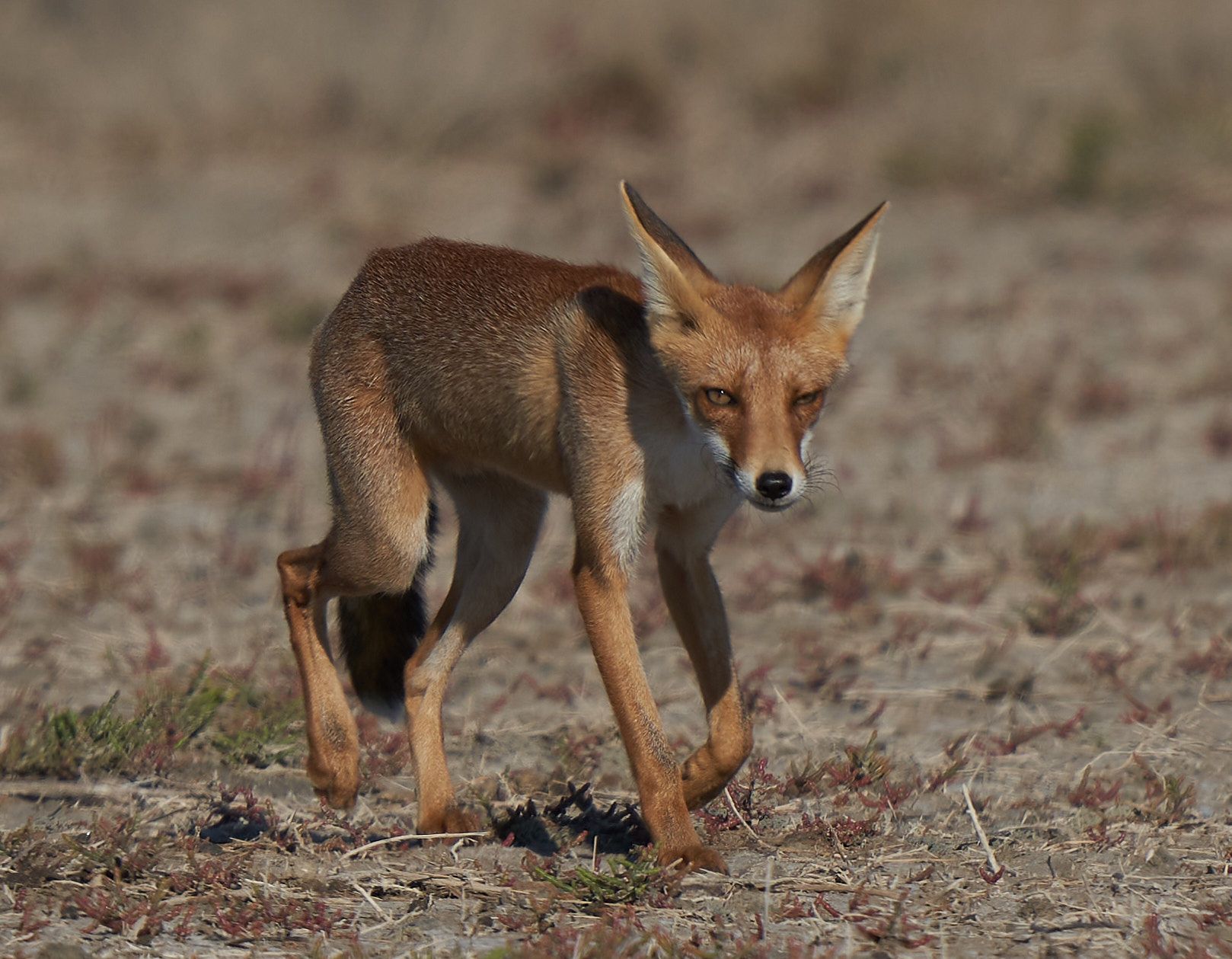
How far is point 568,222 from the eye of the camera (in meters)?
15.5

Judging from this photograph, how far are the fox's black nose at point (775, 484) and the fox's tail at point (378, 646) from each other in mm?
1835

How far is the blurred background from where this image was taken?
29.8 feet

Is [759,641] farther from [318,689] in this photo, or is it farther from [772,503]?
[772,503]

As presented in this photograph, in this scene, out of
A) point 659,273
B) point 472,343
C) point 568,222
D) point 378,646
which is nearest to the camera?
point 659,273

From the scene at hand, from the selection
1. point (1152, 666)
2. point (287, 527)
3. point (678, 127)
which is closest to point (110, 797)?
point (287, 527)

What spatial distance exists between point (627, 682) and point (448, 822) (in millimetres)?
868

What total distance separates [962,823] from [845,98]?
1352 cm

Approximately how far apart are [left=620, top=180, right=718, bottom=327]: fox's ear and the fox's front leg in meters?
0.59

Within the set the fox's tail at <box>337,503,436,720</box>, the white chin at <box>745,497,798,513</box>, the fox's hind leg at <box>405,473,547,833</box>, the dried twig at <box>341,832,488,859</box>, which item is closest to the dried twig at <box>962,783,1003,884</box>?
the white chin at <box>745,497,798,513</box>

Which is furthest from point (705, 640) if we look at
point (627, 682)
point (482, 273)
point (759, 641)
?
point (759, 641)

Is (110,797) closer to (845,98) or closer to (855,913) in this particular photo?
(855,913)

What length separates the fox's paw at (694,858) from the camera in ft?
15.2

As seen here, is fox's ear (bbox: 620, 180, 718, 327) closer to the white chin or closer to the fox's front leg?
the fox's front leg

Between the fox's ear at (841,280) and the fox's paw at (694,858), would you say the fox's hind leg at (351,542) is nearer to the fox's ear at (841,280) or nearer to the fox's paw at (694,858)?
the fox's paw at (694,858)
